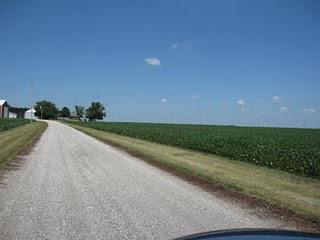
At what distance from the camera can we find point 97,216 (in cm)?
869

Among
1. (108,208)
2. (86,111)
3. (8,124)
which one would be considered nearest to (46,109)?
(86,111)

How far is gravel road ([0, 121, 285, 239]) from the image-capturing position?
763 cm

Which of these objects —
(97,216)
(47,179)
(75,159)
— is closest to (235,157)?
(75,159)

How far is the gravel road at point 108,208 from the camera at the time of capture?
7633 millimetres

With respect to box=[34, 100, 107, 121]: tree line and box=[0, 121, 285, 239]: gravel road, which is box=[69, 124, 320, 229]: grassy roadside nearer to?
box=[0, 121, 285, 239]: gravel road

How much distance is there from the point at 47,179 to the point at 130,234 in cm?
665

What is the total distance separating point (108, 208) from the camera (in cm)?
947

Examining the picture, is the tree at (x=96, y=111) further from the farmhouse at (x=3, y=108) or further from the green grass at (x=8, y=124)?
the green grass at (x=8, y=124)

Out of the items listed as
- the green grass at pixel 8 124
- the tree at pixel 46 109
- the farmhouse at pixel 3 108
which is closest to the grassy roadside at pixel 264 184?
the green grass at pixel 8 124

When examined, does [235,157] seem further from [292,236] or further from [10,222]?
[292,236]

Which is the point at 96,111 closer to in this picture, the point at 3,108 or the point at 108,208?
the point at 3,108

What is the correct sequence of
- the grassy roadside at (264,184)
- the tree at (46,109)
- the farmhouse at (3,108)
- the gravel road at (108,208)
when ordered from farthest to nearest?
the tree at (46,109) → the farmhouse at (3,108) → the grassy roadside at (264,184) → the gravel road at (108,208)

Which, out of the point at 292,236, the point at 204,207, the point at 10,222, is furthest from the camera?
the point at 204,207

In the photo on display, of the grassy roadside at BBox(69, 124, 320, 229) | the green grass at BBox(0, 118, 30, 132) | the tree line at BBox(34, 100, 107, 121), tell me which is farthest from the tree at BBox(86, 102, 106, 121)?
the grassy roadside at BBox(69, 124, 320, 229)
